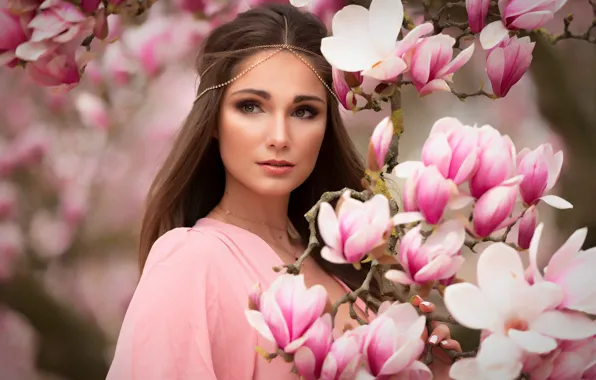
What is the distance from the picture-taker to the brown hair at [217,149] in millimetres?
910

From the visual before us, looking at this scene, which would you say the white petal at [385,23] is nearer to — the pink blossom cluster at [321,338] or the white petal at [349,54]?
the white petal at [349,54]

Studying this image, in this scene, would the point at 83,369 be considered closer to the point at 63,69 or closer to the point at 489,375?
the point at 63,69

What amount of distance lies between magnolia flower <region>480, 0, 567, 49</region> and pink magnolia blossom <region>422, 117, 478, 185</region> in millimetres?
111

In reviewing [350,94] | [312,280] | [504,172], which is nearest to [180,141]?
[312,280]

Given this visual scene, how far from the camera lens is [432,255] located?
558 millimetres

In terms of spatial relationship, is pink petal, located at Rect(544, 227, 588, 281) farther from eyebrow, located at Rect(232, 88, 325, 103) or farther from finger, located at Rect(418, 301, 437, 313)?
eyebrow, located at Rect(232, 88, 325, 103)

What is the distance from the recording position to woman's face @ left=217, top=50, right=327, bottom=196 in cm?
85

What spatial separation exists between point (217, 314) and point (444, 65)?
0.32m

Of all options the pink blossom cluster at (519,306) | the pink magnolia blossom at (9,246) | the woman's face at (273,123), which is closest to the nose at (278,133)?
the woman's face at (273,123)

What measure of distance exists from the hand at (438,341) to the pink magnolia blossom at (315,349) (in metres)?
0.11

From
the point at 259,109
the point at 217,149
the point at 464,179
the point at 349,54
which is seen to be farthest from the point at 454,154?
the point at 217,149

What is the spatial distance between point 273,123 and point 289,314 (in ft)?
1.03

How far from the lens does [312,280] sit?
955 mm

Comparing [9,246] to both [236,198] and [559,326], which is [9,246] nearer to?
[236,198]
